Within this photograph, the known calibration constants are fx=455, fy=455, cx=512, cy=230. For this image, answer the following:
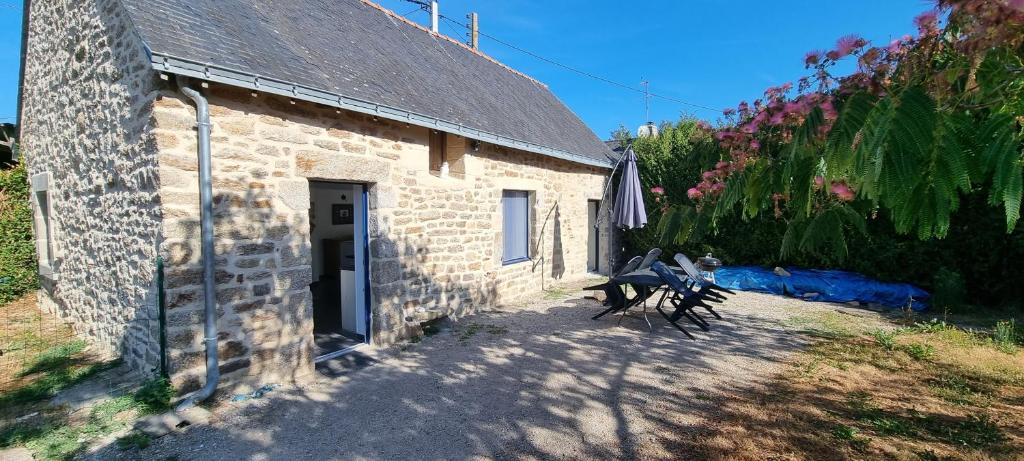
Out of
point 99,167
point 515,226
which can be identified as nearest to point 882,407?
point 515,226

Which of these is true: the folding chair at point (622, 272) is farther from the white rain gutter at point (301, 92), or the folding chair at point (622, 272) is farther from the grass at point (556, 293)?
the white rain gutter at point (301, 92)

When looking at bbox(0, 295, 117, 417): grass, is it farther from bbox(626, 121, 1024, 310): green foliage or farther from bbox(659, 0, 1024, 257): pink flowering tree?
bbox(626, 121, 1024, 310): green foliage

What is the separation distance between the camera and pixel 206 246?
3.84 metres

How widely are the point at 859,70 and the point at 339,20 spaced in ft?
23.6

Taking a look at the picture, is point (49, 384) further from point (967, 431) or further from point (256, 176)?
point (967, 431)

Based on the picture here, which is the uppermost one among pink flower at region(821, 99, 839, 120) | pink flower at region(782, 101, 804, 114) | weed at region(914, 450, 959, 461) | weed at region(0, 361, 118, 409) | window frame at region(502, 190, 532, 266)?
pink flower at region(782, 101, 804, 114)

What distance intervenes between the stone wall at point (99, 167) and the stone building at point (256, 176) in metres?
0.04

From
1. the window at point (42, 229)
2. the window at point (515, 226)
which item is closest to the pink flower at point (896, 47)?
the window at point (515, 226)

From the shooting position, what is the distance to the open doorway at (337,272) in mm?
5547

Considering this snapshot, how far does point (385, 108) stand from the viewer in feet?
17.1

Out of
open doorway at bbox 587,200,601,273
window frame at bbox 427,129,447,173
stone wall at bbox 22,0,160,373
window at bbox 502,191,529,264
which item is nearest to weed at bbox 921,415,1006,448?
window frame at bbox 427,129,447,173

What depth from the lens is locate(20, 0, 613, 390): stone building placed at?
3.85 metres

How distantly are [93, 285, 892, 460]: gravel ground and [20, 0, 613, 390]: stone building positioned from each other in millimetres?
699

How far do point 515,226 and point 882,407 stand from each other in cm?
606
